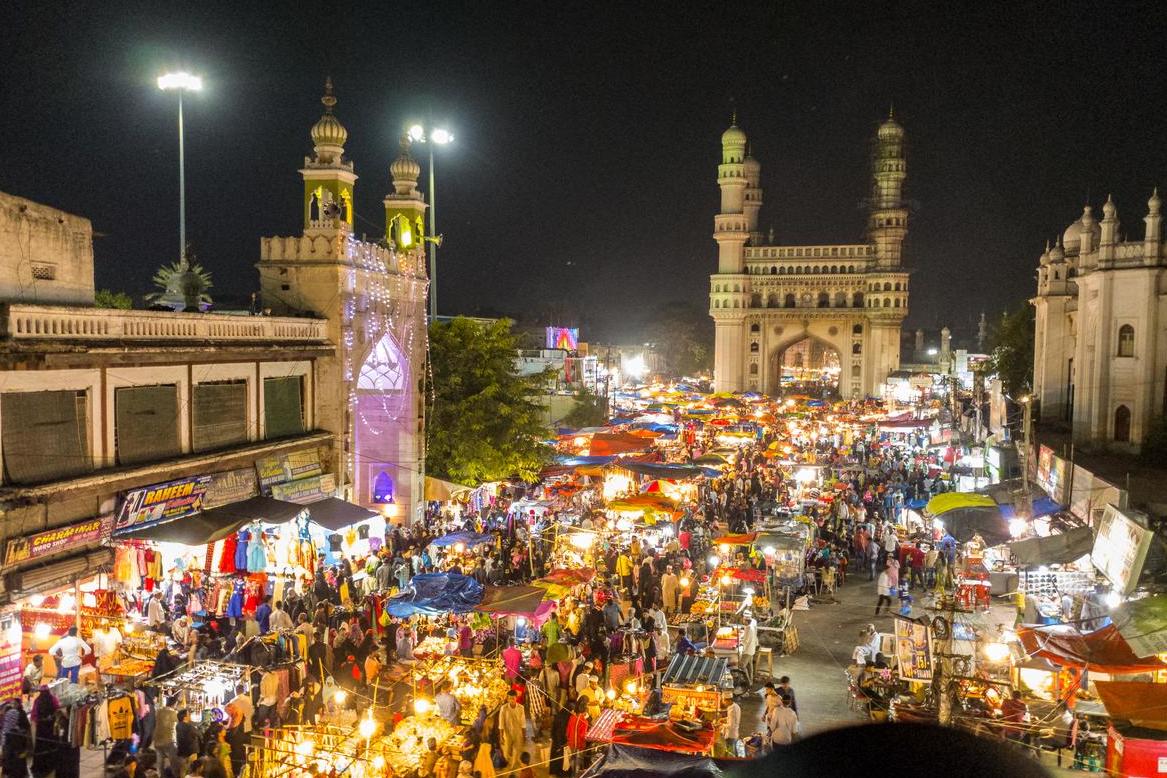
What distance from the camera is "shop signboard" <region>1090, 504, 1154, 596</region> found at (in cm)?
1235

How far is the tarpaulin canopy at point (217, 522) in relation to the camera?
1305cm

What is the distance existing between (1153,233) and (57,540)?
2703 cm

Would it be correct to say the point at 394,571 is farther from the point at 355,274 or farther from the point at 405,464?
the point at 355,274

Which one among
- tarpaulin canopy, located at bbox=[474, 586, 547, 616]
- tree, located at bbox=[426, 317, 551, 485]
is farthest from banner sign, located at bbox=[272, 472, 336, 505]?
tarpaulin canopy, located at bbox=[474, 586, 547, 616]

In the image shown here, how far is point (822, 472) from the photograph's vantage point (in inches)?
1059

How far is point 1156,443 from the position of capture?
2377 centimetres

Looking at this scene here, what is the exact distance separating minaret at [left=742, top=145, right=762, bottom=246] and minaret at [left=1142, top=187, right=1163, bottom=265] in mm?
51889

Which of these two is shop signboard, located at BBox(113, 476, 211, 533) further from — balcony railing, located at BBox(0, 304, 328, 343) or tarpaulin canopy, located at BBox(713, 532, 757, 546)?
tarpaulin canopy, located at BBox(713, 532, 757, 546)

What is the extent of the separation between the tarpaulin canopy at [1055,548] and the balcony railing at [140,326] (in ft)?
45.3

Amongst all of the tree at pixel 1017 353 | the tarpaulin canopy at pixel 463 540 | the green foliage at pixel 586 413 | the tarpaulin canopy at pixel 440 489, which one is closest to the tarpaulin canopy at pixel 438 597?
the tarpaulin canopy at pixel 463 540

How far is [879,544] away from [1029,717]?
33.1 ft

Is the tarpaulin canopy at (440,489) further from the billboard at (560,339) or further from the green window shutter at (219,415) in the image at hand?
the billboard at (560,339)

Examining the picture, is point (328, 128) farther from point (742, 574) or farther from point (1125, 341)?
point (1125, 341)

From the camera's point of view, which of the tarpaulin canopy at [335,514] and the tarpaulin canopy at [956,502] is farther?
the tarpaulin canopy at [956,502]
